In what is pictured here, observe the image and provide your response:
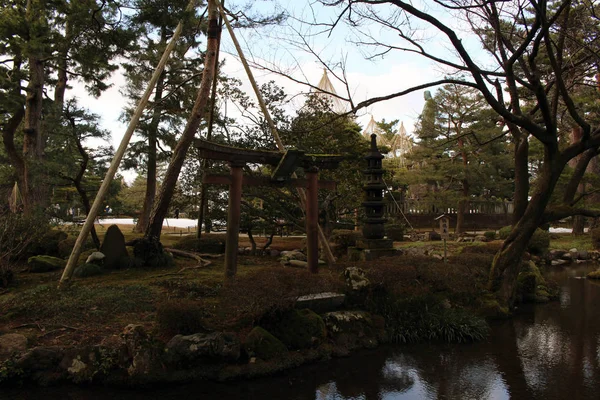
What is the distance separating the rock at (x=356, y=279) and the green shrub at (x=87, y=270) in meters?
5.45

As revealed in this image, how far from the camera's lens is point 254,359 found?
4.97 metres

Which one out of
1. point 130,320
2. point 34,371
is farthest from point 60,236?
point 34,371

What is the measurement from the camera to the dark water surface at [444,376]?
4367mm

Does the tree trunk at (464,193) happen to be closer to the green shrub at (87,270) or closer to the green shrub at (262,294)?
the green shrub at (262,294)

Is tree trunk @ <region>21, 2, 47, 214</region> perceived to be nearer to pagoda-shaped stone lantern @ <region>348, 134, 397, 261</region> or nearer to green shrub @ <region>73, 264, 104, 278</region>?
green shrub @ <region>73, 264, 104, 278</region>

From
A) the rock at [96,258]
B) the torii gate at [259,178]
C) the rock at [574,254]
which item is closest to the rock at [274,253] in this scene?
the torii gate at [259,178]

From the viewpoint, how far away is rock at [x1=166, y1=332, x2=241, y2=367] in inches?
184

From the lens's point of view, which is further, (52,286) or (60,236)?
(60,236)

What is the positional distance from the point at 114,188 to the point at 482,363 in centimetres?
1572

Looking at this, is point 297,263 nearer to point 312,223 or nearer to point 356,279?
point 312,223

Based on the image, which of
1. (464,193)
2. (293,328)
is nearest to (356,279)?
(293,328)

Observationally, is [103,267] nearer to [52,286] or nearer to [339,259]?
[52,286]

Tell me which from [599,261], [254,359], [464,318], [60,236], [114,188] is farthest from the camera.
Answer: [114,188]

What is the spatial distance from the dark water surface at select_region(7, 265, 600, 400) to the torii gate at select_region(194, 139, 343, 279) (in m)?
2.20
